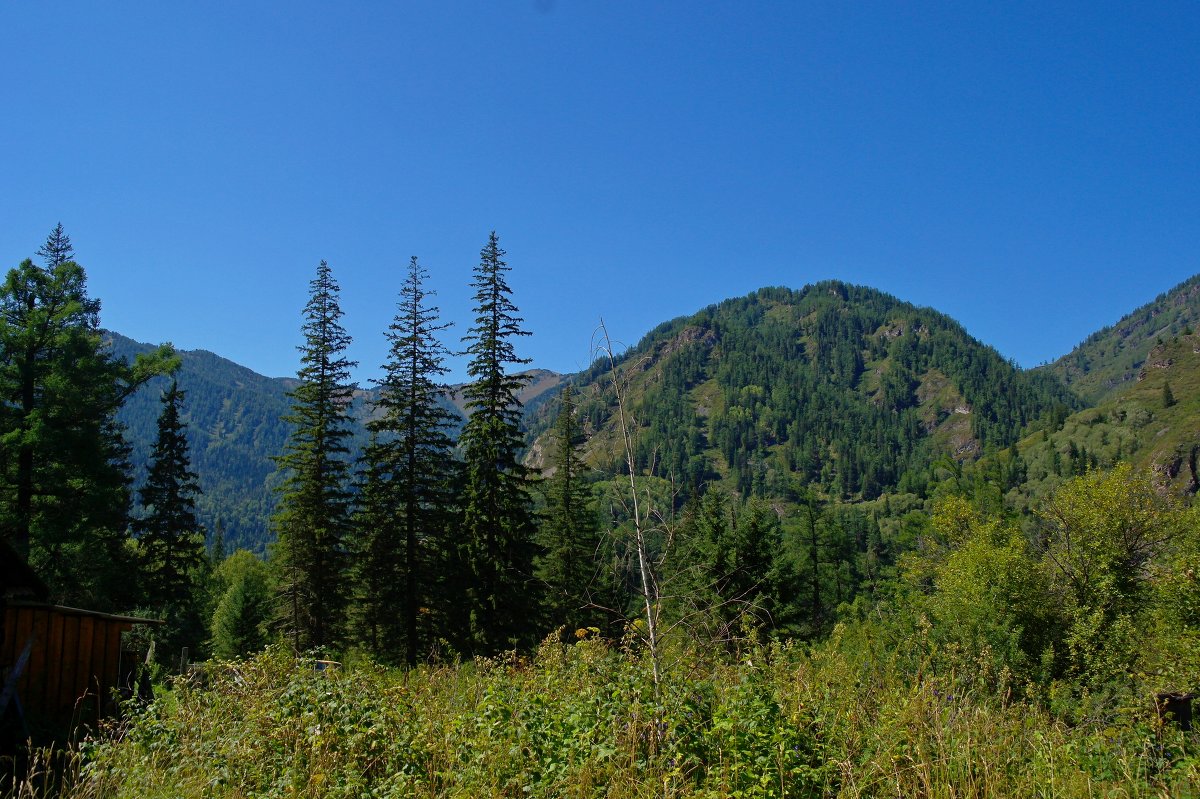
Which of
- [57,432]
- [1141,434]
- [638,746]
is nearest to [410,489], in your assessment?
[57,432]

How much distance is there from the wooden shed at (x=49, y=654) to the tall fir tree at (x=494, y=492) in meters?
13.4

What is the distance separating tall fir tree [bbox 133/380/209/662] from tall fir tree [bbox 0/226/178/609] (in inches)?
288

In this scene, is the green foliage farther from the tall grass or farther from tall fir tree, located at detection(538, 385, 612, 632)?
the tall grass

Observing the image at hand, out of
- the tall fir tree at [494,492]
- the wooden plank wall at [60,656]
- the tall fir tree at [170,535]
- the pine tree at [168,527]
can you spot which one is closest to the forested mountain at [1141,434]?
the tall fir tree at [494,492]

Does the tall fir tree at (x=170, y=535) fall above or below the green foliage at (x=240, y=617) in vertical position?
above

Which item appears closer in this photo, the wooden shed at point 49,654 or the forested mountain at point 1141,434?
the wooden shed at point 49,654

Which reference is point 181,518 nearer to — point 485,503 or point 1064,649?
point 485,503

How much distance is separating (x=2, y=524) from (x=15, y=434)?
99.2 inches

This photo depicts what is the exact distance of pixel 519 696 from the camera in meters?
5.46

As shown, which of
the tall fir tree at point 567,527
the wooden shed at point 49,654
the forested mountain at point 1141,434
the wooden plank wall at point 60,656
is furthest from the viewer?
the forested mountain at point 1141,434

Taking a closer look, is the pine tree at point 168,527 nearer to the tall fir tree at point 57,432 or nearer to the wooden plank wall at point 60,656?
the tall fir tree at point 57,432

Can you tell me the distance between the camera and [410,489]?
2584 centimetres

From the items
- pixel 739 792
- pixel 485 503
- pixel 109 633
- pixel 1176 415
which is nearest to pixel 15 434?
pixel 109 633

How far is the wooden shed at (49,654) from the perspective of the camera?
9414mm
